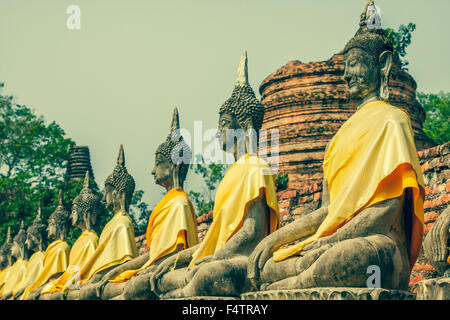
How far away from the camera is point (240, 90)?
672 centimetres

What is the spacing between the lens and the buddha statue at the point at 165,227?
7.44 metres

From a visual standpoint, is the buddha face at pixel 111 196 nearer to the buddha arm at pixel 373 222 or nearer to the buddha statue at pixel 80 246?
the buddha statue at pixel 80 246

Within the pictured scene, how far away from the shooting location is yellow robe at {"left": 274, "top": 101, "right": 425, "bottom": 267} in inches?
181

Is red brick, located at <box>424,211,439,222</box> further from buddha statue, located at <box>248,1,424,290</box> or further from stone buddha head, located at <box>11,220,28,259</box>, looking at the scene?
stone buddha head, located at <box>11,220,28,259</box>

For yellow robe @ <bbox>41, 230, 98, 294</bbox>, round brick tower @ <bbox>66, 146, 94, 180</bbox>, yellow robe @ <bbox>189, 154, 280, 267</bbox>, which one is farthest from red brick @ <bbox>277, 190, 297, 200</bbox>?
round brick tower @ <bbox>66, 146, 94, 180</bbox>

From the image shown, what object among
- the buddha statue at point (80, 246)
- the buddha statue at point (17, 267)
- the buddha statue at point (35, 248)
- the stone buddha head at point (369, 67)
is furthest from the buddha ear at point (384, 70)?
the buddha statue at point (17, 267)

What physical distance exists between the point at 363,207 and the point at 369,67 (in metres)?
1.32

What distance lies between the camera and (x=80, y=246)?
10.7 meters

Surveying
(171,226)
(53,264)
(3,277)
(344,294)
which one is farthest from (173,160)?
(3,277)

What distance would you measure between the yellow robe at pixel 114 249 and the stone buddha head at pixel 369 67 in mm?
4741

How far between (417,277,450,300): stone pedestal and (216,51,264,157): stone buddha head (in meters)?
2.74

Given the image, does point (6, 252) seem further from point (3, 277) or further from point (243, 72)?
point (243, 72)
